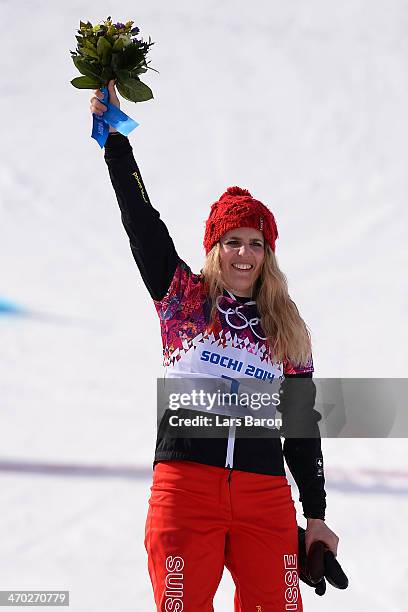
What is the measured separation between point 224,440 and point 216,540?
238 millimetres

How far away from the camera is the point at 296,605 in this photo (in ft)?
6.61

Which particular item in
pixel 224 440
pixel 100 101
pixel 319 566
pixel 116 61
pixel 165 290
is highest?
pixel 116 61

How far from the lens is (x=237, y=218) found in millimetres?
2307

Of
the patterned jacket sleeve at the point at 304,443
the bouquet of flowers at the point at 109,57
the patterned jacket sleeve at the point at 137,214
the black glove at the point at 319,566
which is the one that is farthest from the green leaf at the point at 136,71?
the black glove at the point at 319,566

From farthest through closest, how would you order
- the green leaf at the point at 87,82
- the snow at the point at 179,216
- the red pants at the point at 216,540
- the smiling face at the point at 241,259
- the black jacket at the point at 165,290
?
the snow at the point at 179,216 → the smiling face at the point at 241,259 → the green leaf at the point at 87,82 → the black jacket at the point at 165,290 → the red pants at the point at 216,540

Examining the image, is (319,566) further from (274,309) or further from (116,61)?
(116,61)

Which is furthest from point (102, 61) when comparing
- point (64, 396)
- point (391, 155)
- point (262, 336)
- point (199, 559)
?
point (391, 155)

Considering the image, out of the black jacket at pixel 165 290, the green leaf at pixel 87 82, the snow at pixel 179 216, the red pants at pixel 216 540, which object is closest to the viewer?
the red pants at pixel 216 540

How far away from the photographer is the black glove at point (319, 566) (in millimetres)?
2094

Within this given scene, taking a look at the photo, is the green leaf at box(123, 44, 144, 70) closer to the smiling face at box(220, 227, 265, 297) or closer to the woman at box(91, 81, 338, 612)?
the woman at box(91, 81, 338, 612)


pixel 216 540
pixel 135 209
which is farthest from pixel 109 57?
pixel 216 540

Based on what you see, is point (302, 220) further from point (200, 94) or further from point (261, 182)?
point (200, 94)

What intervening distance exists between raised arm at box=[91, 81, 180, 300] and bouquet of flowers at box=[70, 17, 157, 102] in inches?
1.6

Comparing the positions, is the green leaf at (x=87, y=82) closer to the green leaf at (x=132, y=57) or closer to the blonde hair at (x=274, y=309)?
the green leaf at (x=132, y=57)
